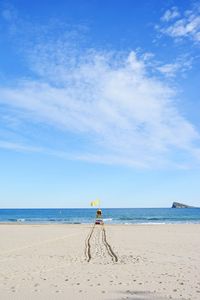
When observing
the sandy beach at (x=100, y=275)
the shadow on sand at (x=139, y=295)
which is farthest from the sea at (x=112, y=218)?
the shadow on sand at (x=139, y=295)

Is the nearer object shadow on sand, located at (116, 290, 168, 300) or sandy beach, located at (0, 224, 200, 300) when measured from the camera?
shadow on sand, located at (116, 290, 168, 300)

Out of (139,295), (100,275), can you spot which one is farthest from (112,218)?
(139,295)

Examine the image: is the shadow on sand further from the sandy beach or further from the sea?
the sea

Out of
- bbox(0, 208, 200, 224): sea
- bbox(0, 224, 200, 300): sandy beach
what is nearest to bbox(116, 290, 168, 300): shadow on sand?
bbox(0, 224, 200, 300): sandy beach

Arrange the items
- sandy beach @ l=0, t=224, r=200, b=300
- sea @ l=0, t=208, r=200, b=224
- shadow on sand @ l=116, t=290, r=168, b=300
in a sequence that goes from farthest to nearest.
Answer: sea @ l=0, t=208, r=200, b=224, sandy beach @ l=0, t=224, r=200, b=300, shadow on sand @ l=116, t=290, r=168, b=300

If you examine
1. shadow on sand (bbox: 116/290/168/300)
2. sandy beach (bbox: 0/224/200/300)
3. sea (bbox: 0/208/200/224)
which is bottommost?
shadow on sand (bbox: 116/290/168/300)

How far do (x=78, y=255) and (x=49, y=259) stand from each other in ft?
4.44

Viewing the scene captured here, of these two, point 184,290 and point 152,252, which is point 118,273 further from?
point 152,252

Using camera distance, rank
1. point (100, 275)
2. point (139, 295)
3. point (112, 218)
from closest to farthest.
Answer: point (139, 295)
point (100, 275)
point (112, 218)

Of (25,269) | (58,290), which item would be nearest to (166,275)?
(58,290)

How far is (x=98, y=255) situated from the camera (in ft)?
40.9

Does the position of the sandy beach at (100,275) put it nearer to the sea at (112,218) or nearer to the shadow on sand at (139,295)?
the shadow on sand at (139,295)

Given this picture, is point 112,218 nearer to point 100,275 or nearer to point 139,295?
point 100,275

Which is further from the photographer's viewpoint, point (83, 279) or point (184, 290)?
point (83, 279)
